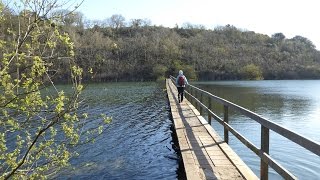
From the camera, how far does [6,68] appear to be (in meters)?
4.96

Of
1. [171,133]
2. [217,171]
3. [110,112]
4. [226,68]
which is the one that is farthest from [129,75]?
[217,171]

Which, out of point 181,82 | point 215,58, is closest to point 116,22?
point 215,58

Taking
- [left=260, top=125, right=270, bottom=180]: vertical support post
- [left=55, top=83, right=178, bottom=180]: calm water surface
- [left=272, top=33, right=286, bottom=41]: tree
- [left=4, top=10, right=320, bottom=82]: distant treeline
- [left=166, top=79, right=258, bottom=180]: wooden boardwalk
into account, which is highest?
[left=272, top=33, right=286, bottom=41]: tree

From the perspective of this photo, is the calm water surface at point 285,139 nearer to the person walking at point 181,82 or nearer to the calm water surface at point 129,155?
the calm water surface at point 129,155

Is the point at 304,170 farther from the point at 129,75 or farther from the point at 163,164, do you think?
the point at 129,75

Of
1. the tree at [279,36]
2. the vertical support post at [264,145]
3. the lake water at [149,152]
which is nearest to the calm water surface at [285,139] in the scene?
the lake water at [149,152]

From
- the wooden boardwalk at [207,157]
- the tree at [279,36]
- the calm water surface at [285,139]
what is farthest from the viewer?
the tree at [279,36]

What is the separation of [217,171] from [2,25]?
461cm

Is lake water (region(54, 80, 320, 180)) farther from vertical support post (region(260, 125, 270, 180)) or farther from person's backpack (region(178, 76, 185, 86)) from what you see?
vertical support post (region(260, 125, 270, 180))

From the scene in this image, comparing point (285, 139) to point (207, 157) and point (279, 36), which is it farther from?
point (279, 36)

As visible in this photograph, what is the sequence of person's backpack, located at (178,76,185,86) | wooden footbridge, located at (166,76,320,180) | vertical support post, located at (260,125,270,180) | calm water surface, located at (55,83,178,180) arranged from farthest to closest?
person's backpack, located at (178,76,185,86), calm water surface, located at (55,83,178,180), vertical support post, located at (260,125,270,180), wooden footbridge, located at (166,76,320,180)

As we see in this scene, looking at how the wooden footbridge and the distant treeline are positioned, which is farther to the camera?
the distant treeline

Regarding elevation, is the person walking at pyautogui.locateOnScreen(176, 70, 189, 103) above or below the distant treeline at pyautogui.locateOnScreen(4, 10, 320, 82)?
below

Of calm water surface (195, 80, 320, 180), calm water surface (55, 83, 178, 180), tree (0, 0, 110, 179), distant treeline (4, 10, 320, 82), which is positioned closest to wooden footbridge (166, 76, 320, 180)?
calm water surface (55, 83, 178, 180)
